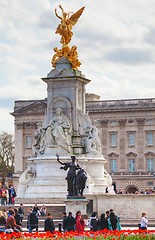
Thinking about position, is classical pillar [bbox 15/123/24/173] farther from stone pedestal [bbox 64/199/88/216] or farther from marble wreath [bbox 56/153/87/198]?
stone pedestal [bbox 64/199/88/216]

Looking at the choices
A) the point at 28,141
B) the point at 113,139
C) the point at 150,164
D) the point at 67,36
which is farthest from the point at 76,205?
the point at 28,141

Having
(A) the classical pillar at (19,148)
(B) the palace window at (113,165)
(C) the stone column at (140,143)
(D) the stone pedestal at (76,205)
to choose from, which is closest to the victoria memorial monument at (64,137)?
(D) the stone pedestal at (76,205)

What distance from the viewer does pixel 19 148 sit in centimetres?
10844

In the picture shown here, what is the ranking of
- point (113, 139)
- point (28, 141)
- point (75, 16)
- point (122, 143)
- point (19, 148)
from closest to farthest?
Answer: point (75, 16)
point (122, 143)
point (113, 139)
point (19, 148)
point (28, 141)

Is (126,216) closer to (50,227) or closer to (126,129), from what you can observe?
(50,227)

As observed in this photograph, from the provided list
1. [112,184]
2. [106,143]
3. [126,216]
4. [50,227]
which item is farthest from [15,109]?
[50,227]

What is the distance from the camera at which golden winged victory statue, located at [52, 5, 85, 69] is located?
42250mm

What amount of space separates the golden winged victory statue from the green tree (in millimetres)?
71840

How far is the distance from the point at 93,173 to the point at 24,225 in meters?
8.68

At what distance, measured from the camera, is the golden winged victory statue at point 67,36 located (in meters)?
42.2

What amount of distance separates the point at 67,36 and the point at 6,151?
74161 millimetres

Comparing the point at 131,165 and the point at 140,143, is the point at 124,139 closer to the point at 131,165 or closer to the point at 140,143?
the point at 140,143

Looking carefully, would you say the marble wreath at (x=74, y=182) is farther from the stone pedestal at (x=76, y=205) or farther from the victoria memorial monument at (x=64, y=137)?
the victoria memorial monument at (x=64, y=137)

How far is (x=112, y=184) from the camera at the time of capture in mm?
42781
